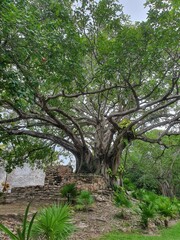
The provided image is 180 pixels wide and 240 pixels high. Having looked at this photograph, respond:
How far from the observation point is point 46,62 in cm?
599

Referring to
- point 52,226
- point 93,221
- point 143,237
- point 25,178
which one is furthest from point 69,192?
point 25,178

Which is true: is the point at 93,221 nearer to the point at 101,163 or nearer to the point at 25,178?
the point at 101,163

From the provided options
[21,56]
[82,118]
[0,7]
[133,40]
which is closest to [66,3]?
[133,40]

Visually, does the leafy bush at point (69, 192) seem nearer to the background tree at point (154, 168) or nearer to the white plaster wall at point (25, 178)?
the background tree at point (154, 168)

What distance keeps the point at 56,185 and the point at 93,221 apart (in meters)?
4.88

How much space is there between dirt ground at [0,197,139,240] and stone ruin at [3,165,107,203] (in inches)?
48.3

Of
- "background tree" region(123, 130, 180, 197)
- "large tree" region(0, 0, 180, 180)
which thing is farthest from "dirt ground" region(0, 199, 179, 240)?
"background tree" region(123, 130, 180, 197)

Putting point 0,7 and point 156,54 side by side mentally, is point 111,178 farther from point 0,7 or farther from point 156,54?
point 0,7

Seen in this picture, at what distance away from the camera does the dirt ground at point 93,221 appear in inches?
215

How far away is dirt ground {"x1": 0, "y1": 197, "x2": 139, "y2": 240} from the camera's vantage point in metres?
5.46

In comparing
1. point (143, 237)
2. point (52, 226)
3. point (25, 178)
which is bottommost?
point (143, 237)

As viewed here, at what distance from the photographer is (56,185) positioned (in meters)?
11.2

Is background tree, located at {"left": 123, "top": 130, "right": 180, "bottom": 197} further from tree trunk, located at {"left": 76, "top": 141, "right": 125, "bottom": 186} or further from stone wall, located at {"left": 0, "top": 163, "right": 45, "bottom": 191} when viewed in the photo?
tree trunk, located at {"left": 76, "top": 141, "right": 125, "bottom": 186}

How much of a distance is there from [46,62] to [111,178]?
6.02 metres
